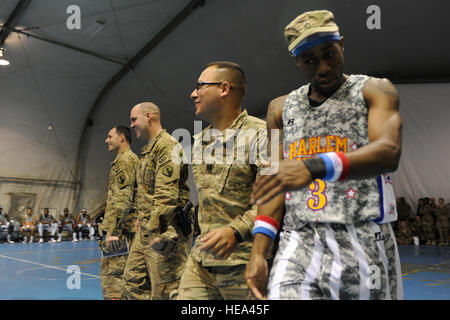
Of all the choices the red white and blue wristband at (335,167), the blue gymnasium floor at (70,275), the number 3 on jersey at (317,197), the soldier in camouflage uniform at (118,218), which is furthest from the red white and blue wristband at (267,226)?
the blue gymnasium floor at (70,275)

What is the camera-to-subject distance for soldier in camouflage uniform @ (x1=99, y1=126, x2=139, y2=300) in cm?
447

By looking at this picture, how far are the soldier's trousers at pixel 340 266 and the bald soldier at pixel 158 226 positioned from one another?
1.94 m

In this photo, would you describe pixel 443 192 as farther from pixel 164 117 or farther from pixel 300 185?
pixel 300 185

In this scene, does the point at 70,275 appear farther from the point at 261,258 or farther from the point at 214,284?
the point at 261,258

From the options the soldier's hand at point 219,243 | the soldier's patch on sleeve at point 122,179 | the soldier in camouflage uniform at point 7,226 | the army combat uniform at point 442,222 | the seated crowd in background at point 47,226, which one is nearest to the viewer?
the soldier's hand at point 219,243

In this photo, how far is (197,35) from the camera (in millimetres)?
15195

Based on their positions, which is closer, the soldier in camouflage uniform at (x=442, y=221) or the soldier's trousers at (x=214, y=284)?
the soldier's trousers at (x=214, y=284)

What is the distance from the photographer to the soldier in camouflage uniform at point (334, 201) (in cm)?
156

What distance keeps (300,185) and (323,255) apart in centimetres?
50

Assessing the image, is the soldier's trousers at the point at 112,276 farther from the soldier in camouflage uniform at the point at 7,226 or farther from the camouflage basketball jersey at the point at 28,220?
the camouflage basketball jersey at the point at 28,220

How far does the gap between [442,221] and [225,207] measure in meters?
14.6

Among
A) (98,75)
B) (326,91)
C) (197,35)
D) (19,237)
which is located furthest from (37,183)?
(326,91)

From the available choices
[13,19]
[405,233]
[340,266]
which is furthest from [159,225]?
[405,233]

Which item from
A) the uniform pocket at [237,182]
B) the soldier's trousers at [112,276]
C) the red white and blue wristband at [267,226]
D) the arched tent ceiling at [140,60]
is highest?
the arched tent ceiling at [140,60]
